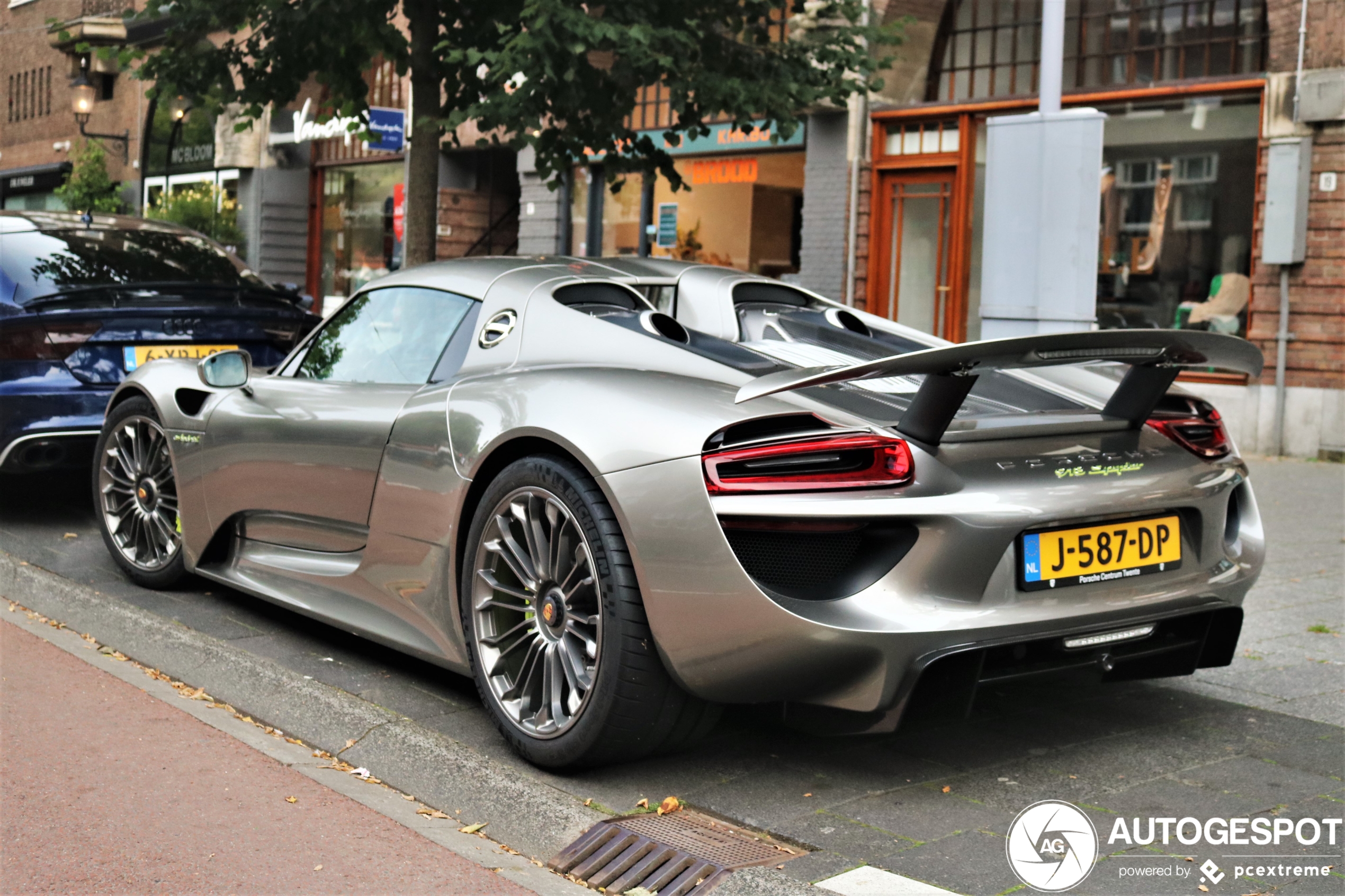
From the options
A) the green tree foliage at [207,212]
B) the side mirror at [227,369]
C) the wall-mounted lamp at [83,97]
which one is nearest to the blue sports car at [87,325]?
the side mirror at [227,369]

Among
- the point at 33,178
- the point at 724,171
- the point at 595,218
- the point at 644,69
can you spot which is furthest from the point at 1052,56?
the point at 33,178

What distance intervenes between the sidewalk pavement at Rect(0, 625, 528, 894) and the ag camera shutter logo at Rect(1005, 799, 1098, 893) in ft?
3.45

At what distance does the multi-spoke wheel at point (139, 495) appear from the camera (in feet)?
18.1

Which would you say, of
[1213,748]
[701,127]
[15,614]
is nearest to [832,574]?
[1213,748]

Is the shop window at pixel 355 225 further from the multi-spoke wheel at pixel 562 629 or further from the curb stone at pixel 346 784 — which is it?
the multi-spoke wheel at pixel 562 629

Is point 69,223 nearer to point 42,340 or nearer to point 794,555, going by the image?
point 42,340

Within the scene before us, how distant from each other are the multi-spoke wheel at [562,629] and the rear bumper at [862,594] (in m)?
0.09

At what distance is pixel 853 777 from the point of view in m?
3.53

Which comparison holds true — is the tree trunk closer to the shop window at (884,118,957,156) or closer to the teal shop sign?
the teal shop sign

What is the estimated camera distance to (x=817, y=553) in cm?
322

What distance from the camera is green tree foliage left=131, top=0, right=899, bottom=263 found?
309 inches

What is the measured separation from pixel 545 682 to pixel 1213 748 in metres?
1.75

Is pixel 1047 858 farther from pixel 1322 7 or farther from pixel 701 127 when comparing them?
pixel 1322 7

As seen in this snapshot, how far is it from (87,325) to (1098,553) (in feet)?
16.6
